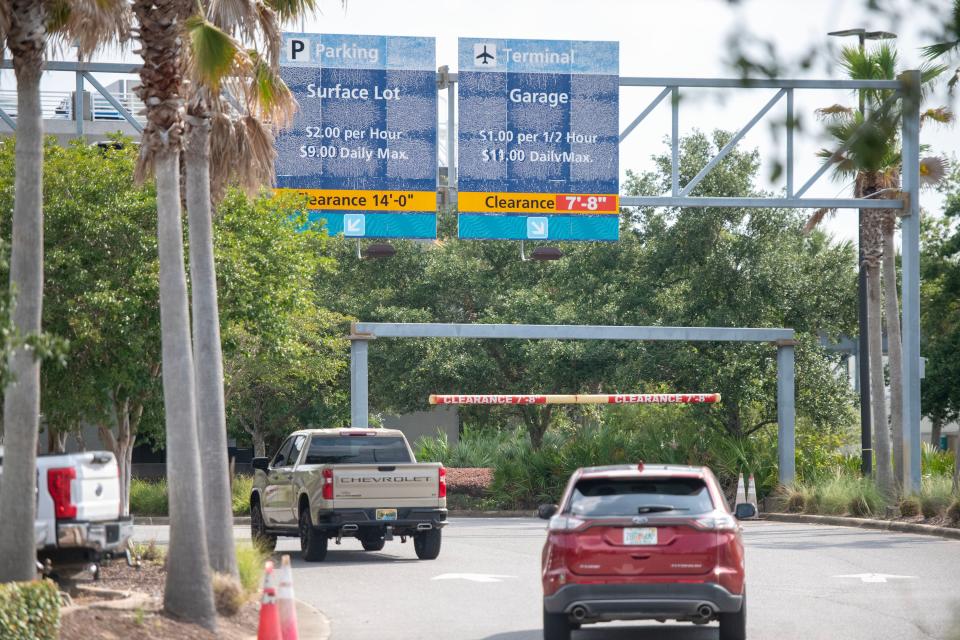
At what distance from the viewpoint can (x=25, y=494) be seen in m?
11.9

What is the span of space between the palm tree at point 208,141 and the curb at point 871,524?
48.5ft

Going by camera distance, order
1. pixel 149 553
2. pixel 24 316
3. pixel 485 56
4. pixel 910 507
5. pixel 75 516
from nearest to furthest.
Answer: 1. pixel 24 316
2. pixel 75 516
3. pixel 149 553
4. pixel 485 56
5. pixel 910 507

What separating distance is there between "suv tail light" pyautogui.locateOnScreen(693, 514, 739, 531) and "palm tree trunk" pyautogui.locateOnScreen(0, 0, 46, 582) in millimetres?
5583

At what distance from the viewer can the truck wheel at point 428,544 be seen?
69.1 ft

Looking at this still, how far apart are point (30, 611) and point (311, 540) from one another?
11.0 meters

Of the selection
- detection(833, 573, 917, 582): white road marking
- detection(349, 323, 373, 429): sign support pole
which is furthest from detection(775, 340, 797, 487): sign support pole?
detection(833, 573, 917, 582): white road marking

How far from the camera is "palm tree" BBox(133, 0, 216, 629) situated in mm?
12234

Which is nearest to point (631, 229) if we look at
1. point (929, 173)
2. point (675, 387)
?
point (675, 387)

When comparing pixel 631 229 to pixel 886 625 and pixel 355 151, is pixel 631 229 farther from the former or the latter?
pixel 886 625

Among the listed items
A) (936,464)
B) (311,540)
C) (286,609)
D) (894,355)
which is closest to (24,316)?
(286,609)

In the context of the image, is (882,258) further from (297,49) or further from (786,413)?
(297,49)

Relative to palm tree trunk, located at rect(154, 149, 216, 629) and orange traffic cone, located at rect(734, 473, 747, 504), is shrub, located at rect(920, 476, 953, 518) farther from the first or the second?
palm tree trunk, located at rect(154, 149, 216, 629)

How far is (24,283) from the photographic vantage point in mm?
12258

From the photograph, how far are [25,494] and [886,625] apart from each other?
312 inches
